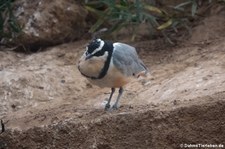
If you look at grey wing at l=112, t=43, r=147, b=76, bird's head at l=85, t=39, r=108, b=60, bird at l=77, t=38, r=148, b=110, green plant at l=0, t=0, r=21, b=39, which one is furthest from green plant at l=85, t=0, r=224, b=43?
bird's head at l=85, t=39, r=108, b=60

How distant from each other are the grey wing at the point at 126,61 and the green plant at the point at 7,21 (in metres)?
1.97

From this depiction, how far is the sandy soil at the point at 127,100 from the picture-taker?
16.0ft

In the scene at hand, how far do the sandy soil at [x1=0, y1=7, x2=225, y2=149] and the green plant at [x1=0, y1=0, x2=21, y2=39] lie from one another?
262 millimetres

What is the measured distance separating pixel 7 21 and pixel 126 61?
2.41 metres

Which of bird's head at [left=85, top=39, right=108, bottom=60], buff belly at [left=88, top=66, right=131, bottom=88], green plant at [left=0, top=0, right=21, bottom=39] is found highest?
bird's head at [left=85, top=39, right=108, bottom=60]

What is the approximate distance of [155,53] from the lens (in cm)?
719

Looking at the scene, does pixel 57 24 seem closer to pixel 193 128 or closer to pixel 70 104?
pixel 70 104

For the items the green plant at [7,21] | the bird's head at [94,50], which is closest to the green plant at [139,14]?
the green plant at [7,21]

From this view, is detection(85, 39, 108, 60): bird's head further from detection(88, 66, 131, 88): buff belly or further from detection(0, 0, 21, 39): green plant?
detection(0, 0, 21, 39): green plant

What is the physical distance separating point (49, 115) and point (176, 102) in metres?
1.21

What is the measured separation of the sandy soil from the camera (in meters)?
4.89

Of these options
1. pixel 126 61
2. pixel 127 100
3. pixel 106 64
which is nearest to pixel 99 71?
pixel 106 64

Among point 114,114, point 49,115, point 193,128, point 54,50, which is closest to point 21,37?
point 54,50

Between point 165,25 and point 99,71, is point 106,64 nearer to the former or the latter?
point 99,71
